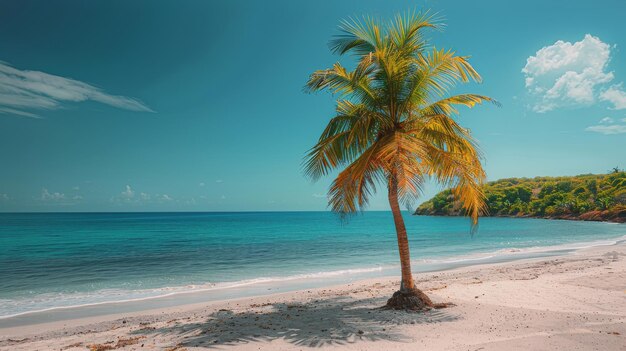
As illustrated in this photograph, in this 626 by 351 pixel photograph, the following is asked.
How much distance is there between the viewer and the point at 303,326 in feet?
23.3

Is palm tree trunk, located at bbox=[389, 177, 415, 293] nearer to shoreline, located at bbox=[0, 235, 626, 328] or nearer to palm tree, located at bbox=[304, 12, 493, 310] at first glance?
palm tree, located at bbox=[304, 12, 493, 310]

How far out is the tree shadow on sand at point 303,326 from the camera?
6.21 m

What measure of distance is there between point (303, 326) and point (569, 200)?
93581mm

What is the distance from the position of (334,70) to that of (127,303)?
9649mm

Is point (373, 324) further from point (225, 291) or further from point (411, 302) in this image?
point (225, 291)

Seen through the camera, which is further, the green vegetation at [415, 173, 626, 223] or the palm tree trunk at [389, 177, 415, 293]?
the green vegetation at [415, 173, 626, 223]

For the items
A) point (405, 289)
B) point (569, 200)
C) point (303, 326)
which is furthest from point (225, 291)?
point (569, 200)

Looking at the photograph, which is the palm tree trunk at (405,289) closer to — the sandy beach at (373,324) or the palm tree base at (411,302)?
the palm tree base at (411,302)

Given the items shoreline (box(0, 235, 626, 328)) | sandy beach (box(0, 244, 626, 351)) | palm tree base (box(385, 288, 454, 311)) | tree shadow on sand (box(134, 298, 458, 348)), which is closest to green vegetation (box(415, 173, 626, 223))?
shoreline (box(0, 235, 626, 328))

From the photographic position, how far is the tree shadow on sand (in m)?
6.21

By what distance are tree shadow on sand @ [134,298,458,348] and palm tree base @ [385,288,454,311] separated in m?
0.26

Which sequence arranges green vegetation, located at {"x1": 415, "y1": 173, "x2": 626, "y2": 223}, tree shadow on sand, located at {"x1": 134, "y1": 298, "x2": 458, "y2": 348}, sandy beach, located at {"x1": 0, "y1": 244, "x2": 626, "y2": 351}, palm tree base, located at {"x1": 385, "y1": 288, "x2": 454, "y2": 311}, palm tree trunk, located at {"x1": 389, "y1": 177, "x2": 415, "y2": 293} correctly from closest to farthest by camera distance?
sandy beach, located at {"x1": 0, "y1": 244, "x2": 626, "y2": 351} → tree shadow on sand, located at {"x1": 134, "y1": 298, "x2": 458, "y2": 348} → palm tree base, located at {"x1": 385, "y1": 288, "x2": 454, "y2": 311} → palm tree trunk, located at {"x1": 389, "y1": 177, "x2": 415, "y2": 293} → green vegetation, located at {"x1": 415, "y1": 173, "x2": 626, "y2": 223}

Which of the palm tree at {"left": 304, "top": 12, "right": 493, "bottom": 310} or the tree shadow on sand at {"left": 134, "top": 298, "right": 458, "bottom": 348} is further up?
the palm tree at {"left": 304, "top": 12, "right": 493, "bottom": 310}

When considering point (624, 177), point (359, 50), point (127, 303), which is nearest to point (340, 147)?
point (359, 50)
